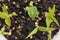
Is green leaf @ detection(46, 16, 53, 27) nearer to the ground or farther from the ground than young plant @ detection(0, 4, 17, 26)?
nearer to the ground

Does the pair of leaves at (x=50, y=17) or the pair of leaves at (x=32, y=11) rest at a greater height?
the pair of leaves at (x=32, y=11)

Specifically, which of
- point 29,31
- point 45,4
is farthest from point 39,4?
point 29,31

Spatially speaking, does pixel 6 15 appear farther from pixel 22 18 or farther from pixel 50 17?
pixel 50 17

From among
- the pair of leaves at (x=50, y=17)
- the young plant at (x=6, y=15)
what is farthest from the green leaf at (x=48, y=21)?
the young plant at (x=6, y=15)

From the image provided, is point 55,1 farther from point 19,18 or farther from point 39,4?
point 19,18

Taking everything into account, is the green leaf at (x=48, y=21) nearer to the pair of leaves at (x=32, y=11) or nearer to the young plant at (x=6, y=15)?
the pair of leaves at (x=32, y=11)

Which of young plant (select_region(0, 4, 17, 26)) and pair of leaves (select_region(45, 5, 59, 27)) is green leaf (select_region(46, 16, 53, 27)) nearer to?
pair of leaves (select_region(45, 5, 59, 27))

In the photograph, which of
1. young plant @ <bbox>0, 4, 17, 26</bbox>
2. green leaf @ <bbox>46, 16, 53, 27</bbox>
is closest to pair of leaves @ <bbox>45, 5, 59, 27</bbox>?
green leaf @ <bbox>46, 16, 53, 27</bbox>

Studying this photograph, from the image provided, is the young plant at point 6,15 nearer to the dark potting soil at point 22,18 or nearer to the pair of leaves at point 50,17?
the dark potting soil at point 22,18

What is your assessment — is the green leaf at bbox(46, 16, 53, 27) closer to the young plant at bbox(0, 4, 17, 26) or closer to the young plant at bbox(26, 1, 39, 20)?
the young plant at bbox(26, 1, 39, 20)

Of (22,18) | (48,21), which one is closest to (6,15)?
(22,18)

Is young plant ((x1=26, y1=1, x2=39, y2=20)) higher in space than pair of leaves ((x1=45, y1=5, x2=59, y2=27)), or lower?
higher
